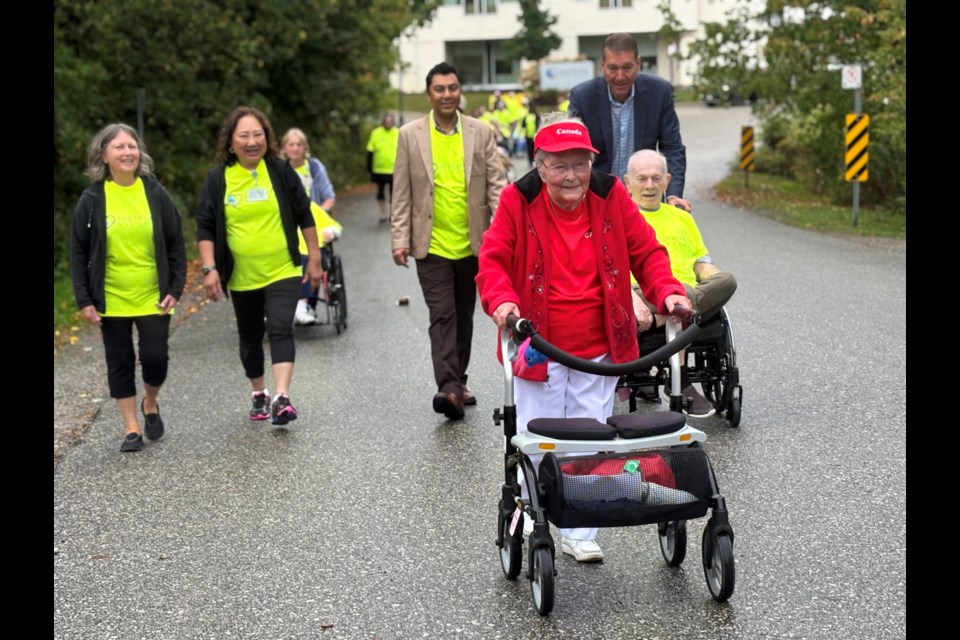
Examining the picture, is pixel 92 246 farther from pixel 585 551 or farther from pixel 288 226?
pixel 585 551

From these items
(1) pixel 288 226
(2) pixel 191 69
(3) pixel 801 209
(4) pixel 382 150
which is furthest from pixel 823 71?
(1) pixel 288 226

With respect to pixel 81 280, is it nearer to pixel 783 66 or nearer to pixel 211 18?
pixel 211 18

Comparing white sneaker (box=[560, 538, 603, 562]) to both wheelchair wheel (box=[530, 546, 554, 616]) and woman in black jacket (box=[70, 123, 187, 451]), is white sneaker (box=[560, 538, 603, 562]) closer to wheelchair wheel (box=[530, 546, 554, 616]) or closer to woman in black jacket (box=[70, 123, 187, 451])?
wheelchair wheel (box=[530, 546, 554, 616])

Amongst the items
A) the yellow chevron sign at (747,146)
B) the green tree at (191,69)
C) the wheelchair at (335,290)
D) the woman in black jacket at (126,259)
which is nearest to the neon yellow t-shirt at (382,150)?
the green tree at (191,69)

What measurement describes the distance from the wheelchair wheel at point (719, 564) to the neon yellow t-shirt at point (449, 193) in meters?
3.70

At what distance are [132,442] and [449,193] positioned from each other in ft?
7.97

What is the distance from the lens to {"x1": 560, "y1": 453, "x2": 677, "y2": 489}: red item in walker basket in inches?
194

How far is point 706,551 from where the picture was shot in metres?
5.14

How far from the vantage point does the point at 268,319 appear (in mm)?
8594

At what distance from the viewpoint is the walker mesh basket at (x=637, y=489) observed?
491 cm

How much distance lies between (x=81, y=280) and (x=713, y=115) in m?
55.5

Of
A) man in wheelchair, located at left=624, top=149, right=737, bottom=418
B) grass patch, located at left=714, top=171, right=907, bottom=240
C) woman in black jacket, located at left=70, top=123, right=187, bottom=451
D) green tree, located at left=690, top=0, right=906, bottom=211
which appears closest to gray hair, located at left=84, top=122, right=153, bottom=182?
woman in black jacket, located at left=70, top=123, right=187, bottom=451

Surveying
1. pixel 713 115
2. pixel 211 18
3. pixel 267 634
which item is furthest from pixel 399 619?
pixel 713 115

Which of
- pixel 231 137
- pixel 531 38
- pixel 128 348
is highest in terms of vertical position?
pixel 531 38
